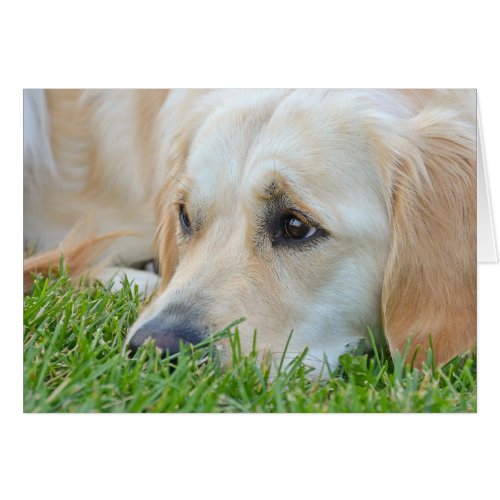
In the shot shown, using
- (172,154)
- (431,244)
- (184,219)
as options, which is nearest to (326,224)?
(431,244)

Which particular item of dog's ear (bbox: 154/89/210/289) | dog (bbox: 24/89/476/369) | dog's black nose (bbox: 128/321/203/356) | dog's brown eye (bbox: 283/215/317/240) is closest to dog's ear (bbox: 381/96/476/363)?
dog (bbox: 24/89/476/369)

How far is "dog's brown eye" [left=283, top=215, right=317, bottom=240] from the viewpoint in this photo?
8.57ft

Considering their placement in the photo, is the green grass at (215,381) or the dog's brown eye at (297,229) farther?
the dog's brown eye at (297,229)

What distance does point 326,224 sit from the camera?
8.52ft

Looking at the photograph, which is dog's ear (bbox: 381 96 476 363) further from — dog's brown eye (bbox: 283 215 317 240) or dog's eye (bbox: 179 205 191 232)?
dog's eye (bbox: 179 205 191 232)

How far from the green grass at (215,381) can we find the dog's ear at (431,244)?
0.32ft

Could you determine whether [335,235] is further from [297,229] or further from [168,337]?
[168,337]

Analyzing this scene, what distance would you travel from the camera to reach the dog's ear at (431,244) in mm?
2635

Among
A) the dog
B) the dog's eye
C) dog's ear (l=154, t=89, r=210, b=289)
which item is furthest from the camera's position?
dog's ear (l=154, t=89, r=210, b=289)

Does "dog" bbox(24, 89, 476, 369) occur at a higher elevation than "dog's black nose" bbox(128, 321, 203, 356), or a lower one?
higher

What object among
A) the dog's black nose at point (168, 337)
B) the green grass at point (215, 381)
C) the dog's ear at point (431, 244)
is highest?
the dog's ear at point (431, 244)

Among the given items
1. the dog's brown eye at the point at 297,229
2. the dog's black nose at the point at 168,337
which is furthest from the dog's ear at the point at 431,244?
the dog's black nose at the point at 168,337

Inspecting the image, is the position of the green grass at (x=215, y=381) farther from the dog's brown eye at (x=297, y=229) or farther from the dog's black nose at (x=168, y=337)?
the dog's brown eye at (x=297, y=229)
